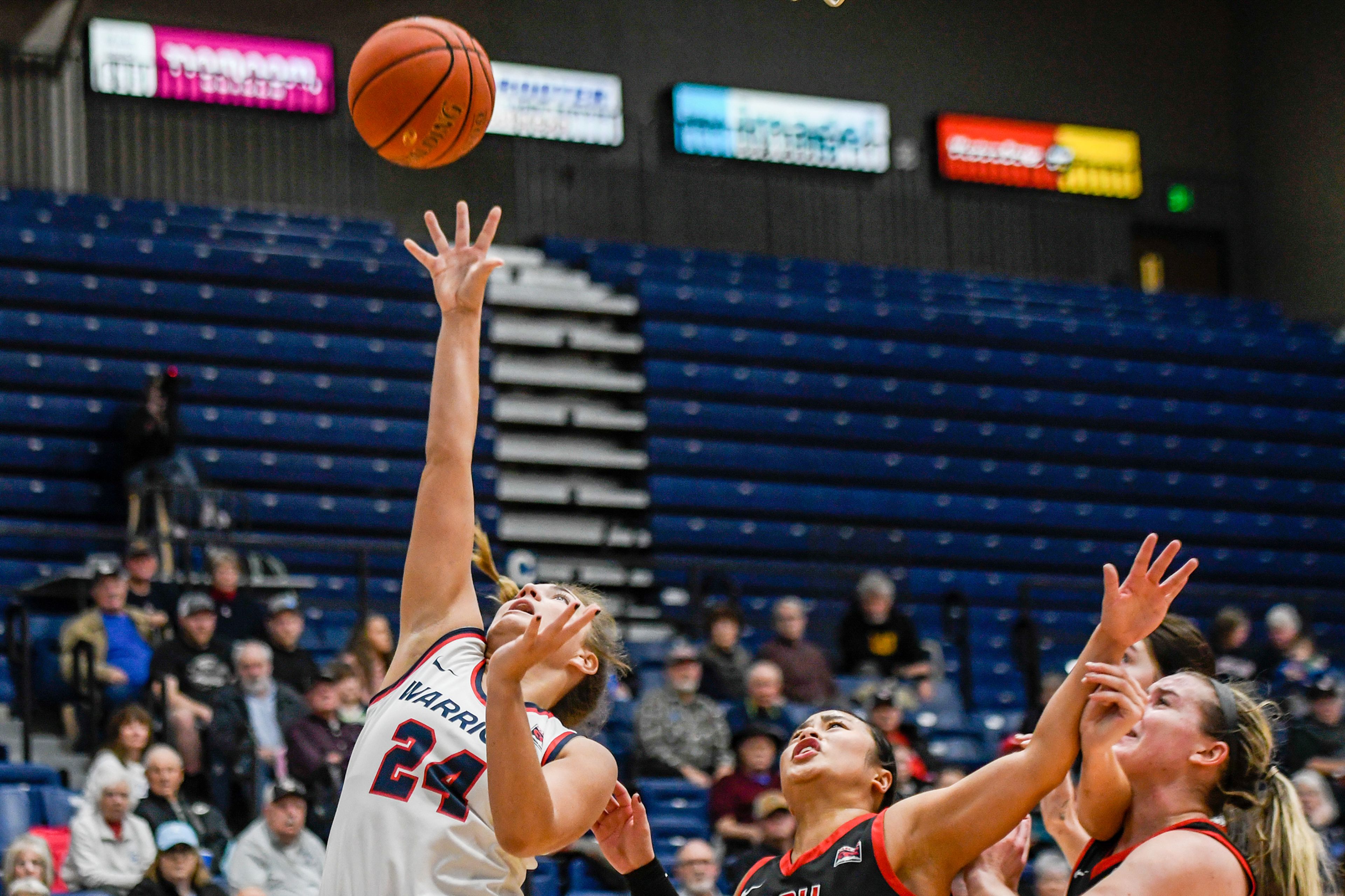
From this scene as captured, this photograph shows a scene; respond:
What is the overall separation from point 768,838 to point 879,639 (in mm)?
3054

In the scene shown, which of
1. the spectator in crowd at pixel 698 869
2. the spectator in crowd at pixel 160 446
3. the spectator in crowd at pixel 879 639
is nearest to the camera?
the spectator in crowd at pixel 698 869

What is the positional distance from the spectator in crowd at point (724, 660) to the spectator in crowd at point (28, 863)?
12.1 ft

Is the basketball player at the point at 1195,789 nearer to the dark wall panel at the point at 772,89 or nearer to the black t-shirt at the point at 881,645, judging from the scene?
the black t-shirt at the point at 881,645

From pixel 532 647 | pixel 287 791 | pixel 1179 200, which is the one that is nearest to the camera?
pixel 532 647

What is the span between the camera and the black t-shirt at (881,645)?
406 inches

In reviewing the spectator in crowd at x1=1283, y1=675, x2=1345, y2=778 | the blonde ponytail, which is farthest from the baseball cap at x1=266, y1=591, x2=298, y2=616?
the blonde ponytail

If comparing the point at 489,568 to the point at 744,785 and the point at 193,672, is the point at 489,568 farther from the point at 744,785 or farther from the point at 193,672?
the point at 193,672

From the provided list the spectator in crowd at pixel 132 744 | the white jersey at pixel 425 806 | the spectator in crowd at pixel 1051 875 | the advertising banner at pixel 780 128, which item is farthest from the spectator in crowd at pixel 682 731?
the advertising banner at pixel 780 128

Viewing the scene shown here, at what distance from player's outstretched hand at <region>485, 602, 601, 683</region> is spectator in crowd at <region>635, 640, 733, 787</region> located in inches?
231

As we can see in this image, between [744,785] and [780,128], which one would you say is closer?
[744,785]

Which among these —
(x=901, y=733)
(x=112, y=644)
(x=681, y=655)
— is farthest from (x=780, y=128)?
(x=112, y=644)

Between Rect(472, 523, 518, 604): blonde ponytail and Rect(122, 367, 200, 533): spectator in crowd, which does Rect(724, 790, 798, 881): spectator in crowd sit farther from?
Rect(122, 367, 200, 533): spectator in crowd

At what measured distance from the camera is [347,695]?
7832 mm

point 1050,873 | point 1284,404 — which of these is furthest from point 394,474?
point 1284,404
